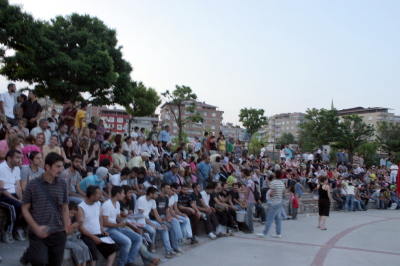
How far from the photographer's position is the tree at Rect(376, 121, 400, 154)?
5046 centimetres

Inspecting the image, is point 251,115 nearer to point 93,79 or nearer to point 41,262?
point 93,79

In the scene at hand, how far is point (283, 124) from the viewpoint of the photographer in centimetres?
16125

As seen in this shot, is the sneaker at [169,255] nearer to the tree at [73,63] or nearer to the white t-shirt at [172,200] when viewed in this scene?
the white t-shirt at [172,200]

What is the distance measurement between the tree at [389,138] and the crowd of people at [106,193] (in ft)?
121

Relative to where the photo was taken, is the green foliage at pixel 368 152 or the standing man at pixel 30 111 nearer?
the standing man at pixel 30 111

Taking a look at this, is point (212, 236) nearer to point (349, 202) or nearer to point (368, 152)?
point (349, 202)

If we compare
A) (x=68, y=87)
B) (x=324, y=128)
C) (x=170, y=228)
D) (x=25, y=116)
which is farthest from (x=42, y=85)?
(x=324, y=128)

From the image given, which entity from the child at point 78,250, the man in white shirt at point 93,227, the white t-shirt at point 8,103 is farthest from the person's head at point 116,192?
the white t-shirt at point 8,103

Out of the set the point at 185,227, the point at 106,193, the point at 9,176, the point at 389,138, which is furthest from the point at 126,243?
the point at 389,138

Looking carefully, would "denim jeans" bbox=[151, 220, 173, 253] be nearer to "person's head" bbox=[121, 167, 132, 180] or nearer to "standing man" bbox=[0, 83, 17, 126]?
"person's head" bbox=[121, 167, 132, 180]

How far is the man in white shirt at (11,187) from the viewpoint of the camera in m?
6.25

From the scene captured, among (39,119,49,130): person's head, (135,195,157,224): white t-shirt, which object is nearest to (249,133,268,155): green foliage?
(39,119,49,130): person's head

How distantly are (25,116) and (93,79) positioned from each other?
11.2m

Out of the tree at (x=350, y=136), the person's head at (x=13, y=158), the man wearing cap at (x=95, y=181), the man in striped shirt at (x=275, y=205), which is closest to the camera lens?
the person's head at (x=13, y=158)
